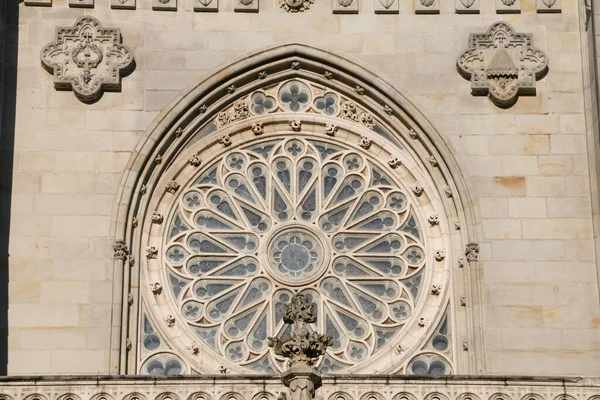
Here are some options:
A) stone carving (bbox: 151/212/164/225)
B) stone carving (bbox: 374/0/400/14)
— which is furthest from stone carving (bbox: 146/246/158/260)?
stone carving (bbox: 374/0/400/14)

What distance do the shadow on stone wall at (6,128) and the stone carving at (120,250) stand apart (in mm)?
1336

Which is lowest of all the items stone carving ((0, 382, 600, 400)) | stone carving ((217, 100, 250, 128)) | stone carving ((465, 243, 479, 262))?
stone carving ((0, 382, 600, 400))

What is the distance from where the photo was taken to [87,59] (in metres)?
26.0

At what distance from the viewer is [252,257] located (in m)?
25.6

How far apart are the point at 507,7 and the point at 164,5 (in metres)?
4.49

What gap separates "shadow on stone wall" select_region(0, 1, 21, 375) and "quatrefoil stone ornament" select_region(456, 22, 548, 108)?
5.73 m

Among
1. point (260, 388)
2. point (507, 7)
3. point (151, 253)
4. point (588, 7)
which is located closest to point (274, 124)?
point (151, 253)

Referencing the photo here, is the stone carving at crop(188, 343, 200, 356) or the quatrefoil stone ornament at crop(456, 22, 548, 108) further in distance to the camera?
the quatrefoil stone ornament at crop(456, 22, 548, 108)

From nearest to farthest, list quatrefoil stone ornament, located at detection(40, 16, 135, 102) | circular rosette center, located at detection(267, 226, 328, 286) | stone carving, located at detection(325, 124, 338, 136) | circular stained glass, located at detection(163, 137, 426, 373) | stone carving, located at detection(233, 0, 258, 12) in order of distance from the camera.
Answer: circular stained glass, located at detection(163, 137, 426, 373) → circular rosette center, located at detection(267, 226, 328, 286) → quatrefoil stone ornament, located at detection(40, 16, 135, 102) → stone carving, located at detection(325, 124, 338, 136) → stone carving, located at detection(233, 0, 258, 12)

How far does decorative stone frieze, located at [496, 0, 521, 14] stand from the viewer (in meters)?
26.6

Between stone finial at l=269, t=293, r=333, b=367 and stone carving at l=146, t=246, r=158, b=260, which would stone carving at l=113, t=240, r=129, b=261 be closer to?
Result: stone carving at l=146, t=246, r=158, b=260

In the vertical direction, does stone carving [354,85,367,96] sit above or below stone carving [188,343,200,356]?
above

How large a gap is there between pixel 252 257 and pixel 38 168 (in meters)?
2.91

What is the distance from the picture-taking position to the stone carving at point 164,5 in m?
26.4
